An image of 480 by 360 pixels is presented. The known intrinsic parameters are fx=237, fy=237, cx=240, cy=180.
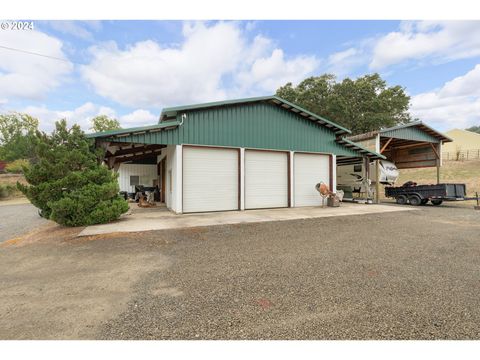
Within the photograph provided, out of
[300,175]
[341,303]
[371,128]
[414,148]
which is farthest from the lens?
[371,128]

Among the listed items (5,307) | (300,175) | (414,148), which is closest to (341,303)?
(5,307)

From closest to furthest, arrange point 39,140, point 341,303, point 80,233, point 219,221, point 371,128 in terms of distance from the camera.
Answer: point 341,303
point 80,233
point 39,140
point 219,221
point 371,128

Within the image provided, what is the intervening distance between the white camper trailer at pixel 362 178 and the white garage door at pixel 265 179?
646 cm

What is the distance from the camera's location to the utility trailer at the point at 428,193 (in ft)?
42.2

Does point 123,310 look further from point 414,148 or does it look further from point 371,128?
point 371,128

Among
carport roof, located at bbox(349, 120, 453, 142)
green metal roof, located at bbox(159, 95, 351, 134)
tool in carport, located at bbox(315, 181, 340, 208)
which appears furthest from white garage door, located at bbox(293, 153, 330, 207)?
carport roof, located at bbox(349, 120, 453, 142)

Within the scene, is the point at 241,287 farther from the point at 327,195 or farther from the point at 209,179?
the point at 327,195

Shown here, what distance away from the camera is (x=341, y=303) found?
289 centimetres

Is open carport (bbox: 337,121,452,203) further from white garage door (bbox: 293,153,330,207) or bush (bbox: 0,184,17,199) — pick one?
bush (bbox: 0,184,17,199)

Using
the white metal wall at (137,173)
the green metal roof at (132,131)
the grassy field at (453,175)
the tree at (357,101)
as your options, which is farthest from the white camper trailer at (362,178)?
the tree at (357,101)

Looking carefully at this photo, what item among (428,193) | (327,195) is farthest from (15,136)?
(428,193)

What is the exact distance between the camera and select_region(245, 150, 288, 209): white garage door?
11.8 metres

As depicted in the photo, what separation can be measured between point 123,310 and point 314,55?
1532cm

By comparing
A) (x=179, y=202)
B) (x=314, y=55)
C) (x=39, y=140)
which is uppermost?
(x=314, y=55)
